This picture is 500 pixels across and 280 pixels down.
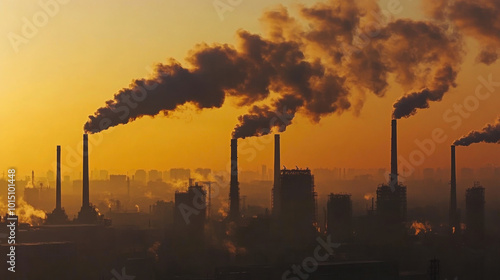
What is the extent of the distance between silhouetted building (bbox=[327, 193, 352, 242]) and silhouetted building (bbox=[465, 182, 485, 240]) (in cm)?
1067

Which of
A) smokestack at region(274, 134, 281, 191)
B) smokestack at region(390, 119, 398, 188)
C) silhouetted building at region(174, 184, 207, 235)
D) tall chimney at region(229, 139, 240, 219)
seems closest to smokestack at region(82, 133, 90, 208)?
silhouetted building at region(174, 184, 207, 235)

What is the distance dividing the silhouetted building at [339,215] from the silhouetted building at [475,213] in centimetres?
1067

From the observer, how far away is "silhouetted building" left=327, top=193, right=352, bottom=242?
6831 cm

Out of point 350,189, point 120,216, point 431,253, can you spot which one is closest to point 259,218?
point 431,253

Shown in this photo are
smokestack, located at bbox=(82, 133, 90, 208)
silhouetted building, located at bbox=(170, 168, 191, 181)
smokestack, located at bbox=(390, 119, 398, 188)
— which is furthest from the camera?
silhouetted building, located at bbox=(170, 168, 191, 181)

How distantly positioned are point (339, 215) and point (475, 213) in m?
13.0

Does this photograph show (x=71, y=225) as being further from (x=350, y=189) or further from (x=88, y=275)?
(x=350, y=189)

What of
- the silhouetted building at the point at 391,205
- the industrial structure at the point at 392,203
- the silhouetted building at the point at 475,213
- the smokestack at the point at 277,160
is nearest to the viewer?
the industrial structure at the point at 392,203

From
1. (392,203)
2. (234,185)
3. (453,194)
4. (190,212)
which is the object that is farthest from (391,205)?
(190,212)

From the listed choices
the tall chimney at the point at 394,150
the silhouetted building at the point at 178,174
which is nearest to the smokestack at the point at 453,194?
the tall chimney at the point at 394,150

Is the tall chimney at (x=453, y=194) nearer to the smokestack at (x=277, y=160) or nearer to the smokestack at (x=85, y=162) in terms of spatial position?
the smokestack at (x=277, y=160)

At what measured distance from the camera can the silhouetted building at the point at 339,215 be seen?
6831 cm

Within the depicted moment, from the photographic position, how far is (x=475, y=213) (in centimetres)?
7381

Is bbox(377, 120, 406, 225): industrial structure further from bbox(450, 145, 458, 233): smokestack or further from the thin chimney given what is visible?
the thin chimney
